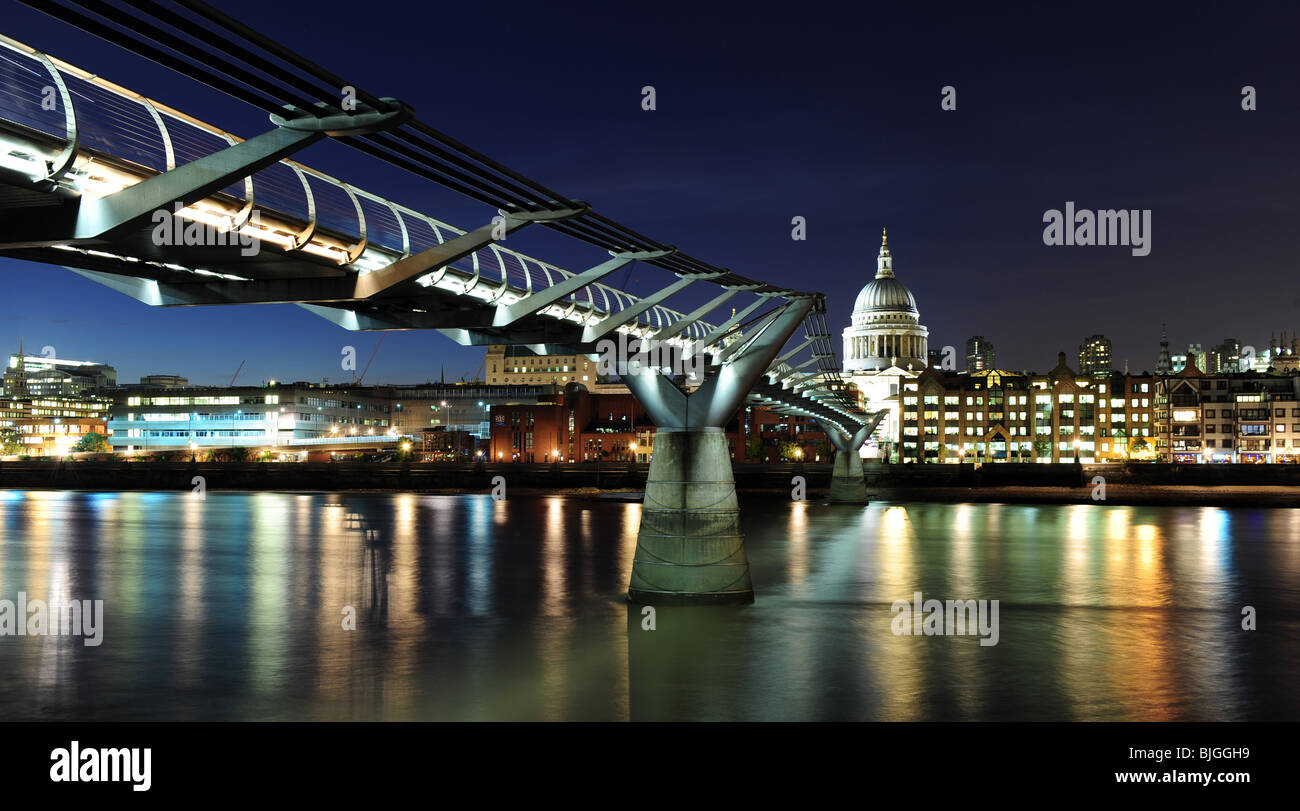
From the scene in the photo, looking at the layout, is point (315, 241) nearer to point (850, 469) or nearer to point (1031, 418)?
point (850, 469)

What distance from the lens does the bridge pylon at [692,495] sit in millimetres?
26797

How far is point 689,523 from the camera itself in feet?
87.6

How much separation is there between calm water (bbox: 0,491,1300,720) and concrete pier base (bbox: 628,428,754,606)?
2.68 ft

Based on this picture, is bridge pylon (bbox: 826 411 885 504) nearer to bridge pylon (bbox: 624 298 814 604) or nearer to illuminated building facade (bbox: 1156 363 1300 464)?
bridge pylon (bbox: 624 298 814 604)

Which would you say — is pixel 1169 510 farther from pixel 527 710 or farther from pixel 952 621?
pixel 527 710

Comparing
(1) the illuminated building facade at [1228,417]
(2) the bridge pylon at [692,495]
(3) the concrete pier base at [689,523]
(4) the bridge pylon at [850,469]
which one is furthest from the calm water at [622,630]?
(1) the illuminated building facade at [1228,417]

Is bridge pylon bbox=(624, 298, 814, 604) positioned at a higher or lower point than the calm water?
higher

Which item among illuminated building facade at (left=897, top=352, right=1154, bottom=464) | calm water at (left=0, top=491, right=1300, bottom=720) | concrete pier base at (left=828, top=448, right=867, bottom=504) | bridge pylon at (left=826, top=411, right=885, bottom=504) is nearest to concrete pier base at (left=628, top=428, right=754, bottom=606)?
calm water at (left=0, top=491, right=1300, bottom=720)

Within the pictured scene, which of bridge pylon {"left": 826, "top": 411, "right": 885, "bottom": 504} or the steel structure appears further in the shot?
bridge pylon {"left": 826, "top": 411, "right": 885, "bottom": 504}

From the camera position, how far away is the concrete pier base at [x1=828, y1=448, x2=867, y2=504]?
86.0 m

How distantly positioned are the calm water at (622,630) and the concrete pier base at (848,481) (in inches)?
849

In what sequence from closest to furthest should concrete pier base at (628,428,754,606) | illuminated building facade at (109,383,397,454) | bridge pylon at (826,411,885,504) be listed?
concrete pier base at (628,428,754,606), bridge pylon at (826,411,885,504), illuminated building facade at (109,383,397,454)

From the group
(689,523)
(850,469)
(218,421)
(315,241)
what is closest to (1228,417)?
(850,469)
